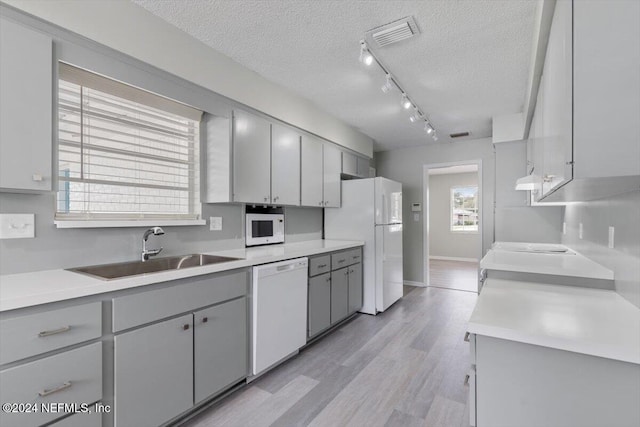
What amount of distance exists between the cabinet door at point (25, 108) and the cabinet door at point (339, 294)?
2.50 m

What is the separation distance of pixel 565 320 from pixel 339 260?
234 centimetres

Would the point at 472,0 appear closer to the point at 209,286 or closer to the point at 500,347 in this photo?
the point at 500,347

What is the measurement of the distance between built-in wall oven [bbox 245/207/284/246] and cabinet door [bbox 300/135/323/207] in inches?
13.8

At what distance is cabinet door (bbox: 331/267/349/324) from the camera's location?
129 inches

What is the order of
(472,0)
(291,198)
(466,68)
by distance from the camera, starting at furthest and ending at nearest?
(291,198) < (466,68) < (472,0)

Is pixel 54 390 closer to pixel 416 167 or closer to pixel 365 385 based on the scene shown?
pixel 365 385

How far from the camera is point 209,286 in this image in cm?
194

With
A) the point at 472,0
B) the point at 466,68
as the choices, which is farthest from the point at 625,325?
the point at 466,68

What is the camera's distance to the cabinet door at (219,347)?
1.87 metres

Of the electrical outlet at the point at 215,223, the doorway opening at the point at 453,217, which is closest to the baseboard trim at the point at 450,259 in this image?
the doorway opening at the point at 453,217

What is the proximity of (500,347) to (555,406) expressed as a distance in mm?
232

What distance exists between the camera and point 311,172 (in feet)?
11.7

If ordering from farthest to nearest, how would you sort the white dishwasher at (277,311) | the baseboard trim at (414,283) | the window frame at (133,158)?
the baseboard trim at (414,283), the white dishwasher at (277,311), the window frame at (133,158)

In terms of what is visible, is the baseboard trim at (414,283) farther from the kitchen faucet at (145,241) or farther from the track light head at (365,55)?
the kitchen faucet at (145,241)
